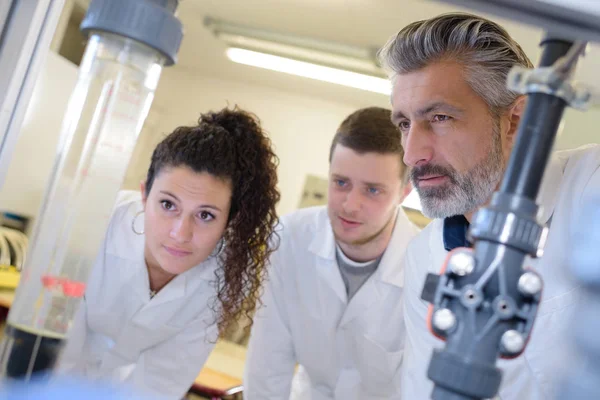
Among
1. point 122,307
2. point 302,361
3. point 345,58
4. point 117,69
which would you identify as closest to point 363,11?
point 345,58

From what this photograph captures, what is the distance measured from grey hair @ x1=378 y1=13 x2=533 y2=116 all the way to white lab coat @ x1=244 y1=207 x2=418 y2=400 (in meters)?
0.78

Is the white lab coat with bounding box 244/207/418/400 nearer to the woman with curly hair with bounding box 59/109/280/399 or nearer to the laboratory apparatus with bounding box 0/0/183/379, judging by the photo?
the woman with curly hair with bounding box 59/109/280/399

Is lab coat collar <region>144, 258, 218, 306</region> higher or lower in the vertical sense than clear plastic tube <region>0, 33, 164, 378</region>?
lower

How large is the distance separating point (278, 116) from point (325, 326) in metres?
4.13

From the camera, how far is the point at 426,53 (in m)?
1.19

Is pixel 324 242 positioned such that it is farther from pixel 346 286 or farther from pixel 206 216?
pixel 206 216

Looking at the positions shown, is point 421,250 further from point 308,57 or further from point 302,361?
point 308,57

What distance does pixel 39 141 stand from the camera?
3688mm

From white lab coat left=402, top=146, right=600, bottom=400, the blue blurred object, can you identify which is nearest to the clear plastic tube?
the blue blurred object

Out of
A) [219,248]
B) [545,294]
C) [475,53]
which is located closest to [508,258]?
[545,294]

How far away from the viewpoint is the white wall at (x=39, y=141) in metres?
3.53

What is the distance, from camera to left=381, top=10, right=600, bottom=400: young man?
3.60ft

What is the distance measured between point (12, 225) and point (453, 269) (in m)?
4.02

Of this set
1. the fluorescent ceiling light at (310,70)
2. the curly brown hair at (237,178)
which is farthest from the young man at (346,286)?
the fluorescent ceiling light at (310,70)
